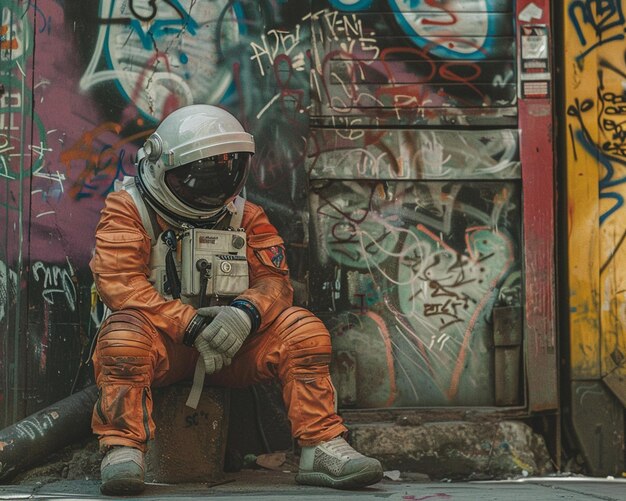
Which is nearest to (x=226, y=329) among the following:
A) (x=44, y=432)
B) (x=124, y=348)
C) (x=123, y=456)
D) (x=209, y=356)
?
(x=209, y=356)

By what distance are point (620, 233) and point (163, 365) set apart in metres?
2.41

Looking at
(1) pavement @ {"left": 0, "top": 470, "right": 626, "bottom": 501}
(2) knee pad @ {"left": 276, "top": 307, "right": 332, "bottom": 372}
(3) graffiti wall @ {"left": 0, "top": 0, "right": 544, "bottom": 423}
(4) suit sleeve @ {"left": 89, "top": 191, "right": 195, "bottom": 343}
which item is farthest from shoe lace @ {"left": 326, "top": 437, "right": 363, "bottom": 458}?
(3) graffiti wall @ {"left": 0, "top": 0, "right": 544, "bottom": 423}

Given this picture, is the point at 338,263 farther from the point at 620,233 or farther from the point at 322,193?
the point at 620,233

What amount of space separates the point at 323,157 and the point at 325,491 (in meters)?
1.77

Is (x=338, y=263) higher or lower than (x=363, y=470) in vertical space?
higher

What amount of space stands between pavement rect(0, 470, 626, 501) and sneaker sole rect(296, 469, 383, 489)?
3cm

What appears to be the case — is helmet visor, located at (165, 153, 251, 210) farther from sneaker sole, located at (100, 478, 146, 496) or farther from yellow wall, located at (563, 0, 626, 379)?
yellow wall, located at (563, 0, 626, 379)

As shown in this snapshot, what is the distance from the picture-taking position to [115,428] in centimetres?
443

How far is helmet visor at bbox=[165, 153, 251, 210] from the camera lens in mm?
4777

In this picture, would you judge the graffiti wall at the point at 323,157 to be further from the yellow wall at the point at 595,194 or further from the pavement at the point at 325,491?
the pavement at the point at 325,491

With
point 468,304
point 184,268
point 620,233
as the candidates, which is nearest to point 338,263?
point 468,304

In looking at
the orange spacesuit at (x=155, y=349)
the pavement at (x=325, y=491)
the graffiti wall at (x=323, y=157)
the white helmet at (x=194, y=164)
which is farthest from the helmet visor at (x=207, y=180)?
the pavement at (x=325, y=491)

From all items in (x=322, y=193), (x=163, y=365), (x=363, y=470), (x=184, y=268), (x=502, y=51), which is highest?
(x=502, y=51)

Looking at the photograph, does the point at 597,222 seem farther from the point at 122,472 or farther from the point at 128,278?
the point at 122,472
